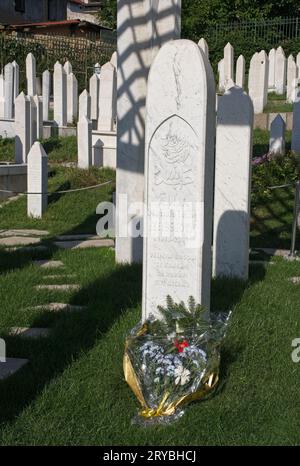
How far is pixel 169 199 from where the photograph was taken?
14.8ft

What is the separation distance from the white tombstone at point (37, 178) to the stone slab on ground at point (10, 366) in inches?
234

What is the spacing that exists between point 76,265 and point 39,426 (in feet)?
11.9

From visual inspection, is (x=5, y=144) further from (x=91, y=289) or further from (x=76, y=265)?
(x=91, y=289)

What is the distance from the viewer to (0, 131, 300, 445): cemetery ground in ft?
12.0

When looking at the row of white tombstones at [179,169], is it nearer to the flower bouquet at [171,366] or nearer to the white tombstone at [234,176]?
the flower bouquet at [171,366]

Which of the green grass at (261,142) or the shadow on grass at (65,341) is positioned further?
the green grass at (261,142)

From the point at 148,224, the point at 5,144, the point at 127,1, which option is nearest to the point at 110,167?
Result: the point at 5,144

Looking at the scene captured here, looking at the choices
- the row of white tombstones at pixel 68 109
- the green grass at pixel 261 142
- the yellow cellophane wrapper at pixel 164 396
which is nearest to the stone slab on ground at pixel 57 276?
the yellow cellophane wrapper at pixel 164 396

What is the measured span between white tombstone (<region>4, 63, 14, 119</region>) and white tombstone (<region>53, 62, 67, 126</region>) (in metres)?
1.15

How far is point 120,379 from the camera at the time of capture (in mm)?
4285

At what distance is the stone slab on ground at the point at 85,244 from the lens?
334 inches

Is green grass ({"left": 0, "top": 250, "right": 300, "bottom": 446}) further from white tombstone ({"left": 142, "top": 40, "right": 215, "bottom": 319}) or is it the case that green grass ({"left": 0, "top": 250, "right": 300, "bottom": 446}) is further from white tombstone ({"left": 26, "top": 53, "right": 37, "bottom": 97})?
white tombstone ({"left": 26, "top": 53, "right": 37, "bottom": 97})

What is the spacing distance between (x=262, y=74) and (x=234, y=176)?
526 inches

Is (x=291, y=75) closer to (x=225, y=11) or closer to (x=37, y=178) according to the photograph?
(x=37, y=178)
